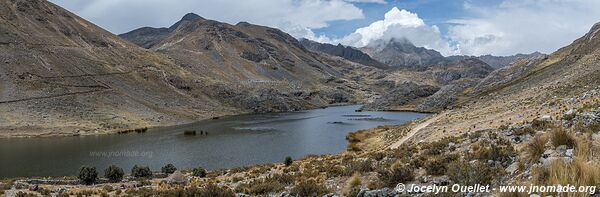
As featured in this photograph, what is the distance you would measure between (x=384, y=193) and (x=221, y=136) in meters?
92.8

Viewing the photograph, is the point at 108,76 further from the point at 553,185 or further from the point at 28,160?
the point at 553,185

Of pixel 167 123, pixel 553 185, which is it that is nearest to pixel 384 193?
pixel 553 185

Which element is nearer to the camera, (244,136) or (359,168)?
(359,168)

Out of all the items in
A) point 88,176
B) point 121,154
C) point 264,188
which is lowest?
point 121,154

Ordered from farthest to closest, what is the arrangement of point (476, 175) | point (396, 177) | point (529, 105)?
1. point (529, 105)
2. point (396, 177)
3. point (476, 175)

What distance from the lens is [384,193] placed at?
1536cm

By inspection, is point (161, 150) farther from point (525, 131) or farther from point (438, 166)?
point (438, 166)

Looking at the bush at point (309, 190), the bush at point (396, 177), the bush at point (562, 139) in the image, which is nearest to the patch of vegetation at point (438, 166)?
the bush at point (396, 177)

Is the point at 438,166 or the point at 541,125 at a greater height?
the point at 541,125

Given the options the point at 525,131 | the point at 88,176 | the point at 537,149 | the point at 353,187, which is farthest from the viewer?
the point at 88,176

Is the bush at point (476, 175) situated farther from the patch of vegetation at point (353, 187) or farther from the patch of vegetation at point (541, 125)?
the patch of vegetation at point (541, 125)

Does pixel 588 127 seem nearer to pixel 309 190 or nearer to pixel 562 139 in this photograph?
pixel 562 139

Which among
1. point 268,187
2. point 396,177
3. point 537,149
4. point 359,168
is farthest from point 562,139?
point 268,187

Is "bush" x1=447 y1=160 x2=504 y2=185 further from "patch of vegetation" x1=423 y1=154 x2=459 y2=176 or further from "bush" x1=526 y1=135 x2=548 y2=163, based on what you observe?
"patch of vegetation" x1=423 y1=154 x2=459 y2=176
